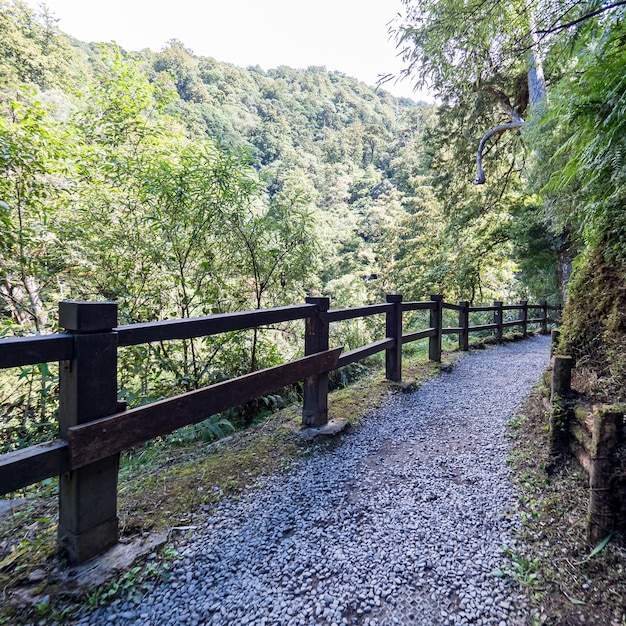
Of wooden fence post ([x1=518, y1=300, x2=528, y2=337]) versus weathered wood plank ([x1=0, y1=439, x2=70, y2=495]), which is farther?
wooden fence post ([x1=518, y1=300, x2=528, y2=337])

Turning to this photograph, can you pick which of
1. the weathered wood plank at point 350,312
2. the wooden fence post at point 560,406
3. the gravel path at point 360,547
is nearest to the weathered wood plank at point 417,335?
the weathered wood plank at point 350,312

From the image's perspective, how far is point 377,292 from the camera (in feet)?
56.3

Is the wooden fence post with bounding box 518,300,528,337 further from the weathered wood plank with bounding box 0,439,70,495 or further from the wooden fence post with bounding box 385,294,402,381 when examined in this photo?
the weathered wood plank with bounding box 0,439,70,495

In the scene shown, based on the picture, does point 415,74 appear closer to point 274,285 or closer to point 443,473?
point 274,285

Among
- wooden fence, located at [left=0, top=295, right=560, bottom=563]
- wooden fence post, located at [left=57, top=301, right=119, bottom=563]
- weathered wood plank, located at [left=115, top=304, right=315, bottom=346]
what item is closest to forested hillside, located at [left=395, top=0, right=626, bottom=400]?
weathered wood plank, located at [left=115, top=304, right=315, bottom=346]

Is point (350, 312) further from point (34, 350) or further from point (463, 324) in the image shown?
point (463, 324)

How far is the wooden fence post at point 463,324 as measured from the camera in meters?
7.51

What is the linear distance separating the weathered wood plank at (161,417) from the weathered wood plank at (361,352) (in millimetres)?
804

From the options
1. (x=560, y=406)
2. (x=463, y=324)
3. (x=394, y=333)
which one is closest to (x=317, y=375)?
(x=560, y=406)

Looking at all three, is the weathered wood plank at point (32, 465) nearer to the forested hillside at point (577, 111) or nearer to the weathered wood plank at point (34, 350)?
the weathered wood plank at point (34, 350)

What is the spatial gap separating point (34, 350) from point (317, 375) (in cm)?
212

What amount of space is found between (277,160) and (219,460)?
5144 centimetres

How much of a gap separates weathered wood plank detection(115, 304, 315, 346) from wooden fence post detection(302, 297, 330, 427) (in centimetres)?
27

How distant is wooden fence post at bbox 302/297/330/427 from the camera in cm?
314
